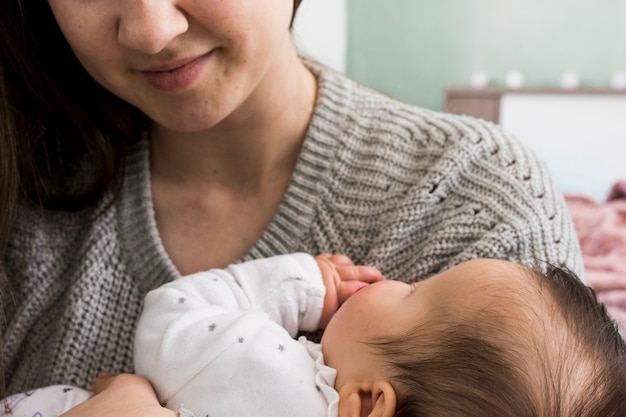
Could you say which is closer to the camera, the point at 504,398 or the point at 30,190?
the point at 504,398

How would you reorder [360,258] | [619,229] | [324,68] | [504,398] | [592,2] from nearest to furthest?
[504,398], [360,258], [324,68], [619,229], [592,2]

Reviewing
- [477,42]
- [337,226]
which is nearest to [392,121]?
[337,226]

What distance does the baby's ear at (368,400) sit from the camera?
2.23 ft

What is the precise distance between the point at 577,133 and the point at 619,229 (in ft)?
4.00

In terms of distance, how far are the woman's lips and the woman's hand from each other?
1.18ft

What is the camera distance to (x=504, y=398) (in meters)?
0.64

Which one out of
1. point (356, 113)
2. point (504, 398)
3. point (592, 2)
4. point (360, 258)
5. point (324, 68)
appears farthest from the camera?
point (592, 2)

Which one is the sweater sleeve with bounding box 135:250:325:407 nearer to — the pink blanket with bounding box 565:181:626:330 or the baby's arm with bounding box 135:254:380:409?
the baby's arm with bounding box 135:254:380:409

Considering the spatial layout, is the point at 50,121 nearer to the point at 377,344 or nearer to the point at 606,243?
the point at 377,344

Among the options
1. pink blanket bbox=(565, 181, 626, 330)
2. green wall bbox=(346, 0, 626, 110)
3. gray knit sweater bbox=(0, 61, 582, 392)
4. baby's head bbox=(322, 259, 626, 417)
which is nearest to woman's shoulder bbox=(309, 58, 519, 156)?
gray knit sweater bbox=(0, 61, 582, 392)

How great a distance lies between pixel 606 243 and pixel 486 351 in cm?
133

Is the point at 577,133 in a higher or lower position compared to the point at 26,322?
lower

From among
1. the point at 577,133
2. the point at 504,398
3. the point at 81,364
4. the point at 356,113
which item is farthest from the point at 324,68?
the point at 577,133

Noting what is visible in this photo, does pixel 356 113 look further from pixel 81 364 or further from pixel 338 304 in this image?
pixel 81 364
